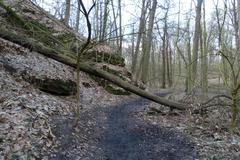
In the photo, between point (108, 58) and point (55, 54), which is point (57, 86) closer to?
point (55, 54)

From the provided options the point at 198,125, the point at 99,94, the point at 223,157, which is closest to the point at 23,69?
the point at 99,94

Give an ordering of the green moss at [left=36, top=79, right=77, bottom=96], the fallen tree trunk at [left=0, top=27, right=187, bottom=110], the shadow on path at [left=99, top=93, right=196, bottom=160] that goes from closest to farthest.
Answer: the shadow on path at [left=99, top=93, right=196, bottom=160], the fallen tree trunk at [left=0, top=27, right=187, bottom=110], the green moss at [left=36, top=79, right=77, bottom=96]

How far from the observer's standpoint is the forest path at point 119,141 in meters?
5.97

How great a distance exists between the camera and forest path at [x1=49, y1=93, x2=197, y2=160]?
597cm

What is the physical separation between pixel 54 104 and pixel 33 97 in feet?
2.02

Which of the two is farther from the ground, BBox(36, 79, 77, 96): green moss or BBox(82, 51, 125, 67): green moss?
BBox(82, 51, 125, 67): green moss

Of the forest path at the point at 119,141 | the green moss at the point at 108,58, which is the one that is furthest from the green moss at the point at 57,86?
the green moss at the point at 108,58

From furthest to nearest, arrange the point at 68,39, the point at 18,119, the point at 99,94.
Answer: the point at 68,39 → the point at 99,94 → the point at 18,119

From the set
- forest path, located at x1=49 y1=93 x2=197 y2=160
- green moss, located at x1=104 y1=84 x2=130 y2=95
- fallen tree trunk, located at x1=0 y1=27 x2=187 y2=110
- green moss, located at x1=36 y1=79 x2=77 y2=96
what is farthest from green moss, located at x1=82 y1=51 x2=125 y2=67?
forest path, located at x1=49 y1=93 x2=197 y2=160

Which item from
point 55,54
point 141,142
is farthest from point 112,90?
point 141,142

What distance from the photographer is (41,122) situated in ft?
20.7

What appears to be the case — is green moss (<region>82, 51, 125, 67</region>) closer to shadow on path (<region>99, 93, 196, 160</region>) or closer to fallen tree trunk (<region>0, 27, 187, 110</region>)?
fallen tree trunk (<region>0, 27, 187, 110</region>)

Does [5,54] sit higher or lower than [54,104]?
higher

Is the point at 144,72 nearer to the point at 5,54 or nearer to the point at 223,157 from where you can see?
the point at 5,54
